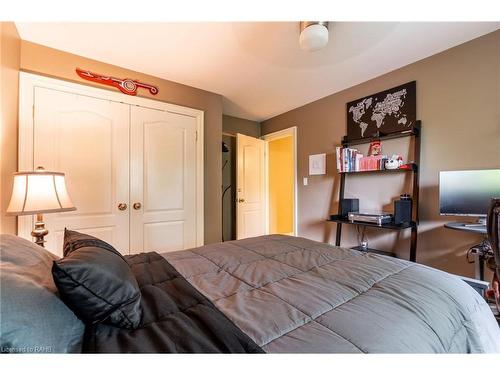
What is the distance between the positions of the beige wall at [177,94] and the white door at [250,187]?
2.12 feet

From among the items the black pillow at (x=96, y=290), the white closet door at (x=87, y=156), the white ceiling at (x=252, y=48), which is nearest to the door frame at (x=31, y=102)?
the white closet door at (x=87, y=156)

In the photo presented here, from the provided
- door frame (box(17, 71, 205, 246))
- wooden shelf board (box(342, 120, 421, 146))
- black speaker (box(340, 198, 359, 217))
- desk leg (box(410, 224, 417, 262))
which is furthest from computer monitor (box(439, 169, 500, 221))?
door frame (box(17, 71, 205, 246))

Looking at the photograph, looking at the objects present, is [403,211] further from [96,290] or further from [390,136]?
[96,290]

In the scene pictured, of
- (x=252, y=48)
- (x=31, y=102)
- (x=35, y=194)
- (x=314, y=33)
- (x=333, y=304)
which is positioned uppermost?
(x=252, y=48)

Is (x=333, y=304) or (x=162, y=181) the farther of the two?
(x=162, y=181)

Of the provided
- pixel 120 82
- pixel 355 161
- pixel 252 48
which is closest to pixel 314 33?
pixel 252 48

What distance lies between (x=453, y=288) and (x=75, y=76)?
10.1 feet

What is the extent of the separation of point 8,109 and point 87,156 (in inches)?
23.4

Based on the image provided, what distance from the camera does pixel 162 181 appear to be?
8.18 ft

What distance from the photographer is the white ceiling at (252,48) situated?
1665 millimetres

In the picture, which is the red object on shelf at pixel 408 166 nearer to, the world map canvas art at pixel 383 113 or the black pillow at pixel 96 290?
the world map canvas art at pixel 383 113

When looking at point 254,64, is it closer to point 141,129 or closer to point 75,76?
point 141,129

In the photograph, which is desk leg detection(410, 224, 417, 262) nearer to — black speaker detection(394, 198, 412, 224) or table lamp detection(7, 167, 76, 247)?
black speaker detection(394, 198, 412, 224)

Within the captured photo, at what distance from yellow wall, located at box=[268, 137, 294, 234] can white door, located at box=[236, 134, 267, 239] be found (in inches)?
24.8
